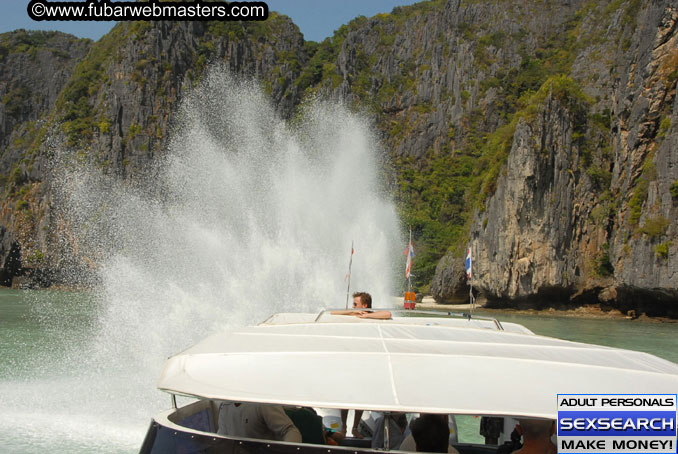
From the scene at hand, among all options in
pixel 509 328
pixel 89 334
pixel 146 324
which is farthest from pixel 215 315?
pixel 509 328

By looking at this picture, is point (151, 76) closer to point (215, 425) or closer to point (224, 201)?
point (224, 201)

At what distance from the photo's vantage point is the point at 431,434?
376 centimetres

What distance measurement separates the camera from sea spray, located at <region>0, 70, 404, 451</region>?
11.6m

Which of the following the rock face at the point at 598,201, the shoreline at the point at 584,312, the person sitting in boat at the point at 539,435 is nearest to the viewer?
the person sitting in boat at the point at 539,435

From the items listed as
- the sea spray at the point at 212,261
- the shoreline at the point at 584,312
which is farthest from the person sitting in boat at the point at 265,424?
the shoreline at the point at 584,312

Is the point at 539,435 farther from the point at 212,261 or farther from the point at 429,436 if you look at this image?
the point at 212,261

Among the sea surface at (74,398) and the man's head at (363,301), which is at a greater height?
the man's head at (363,301)

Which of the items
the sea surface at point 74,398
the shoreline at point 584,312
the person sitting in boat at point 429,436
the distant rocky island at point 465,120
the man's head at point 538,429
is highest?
the distant rocky island at point 465,120

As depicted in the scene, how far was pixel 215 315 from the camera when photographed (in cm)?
1758

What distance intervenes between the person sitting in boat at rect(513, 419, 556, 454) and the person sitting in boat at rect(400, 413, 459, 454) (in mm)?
526

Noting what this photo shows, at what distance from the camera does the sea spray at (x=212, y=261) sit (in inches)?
455

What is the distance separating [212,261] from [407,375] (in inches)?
949

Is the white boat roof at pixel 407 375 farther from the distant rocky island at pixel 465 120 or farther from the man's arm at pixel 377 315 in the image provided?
the distant rocky island at pixel 465 120

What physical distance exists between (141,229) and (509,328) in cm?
7334
